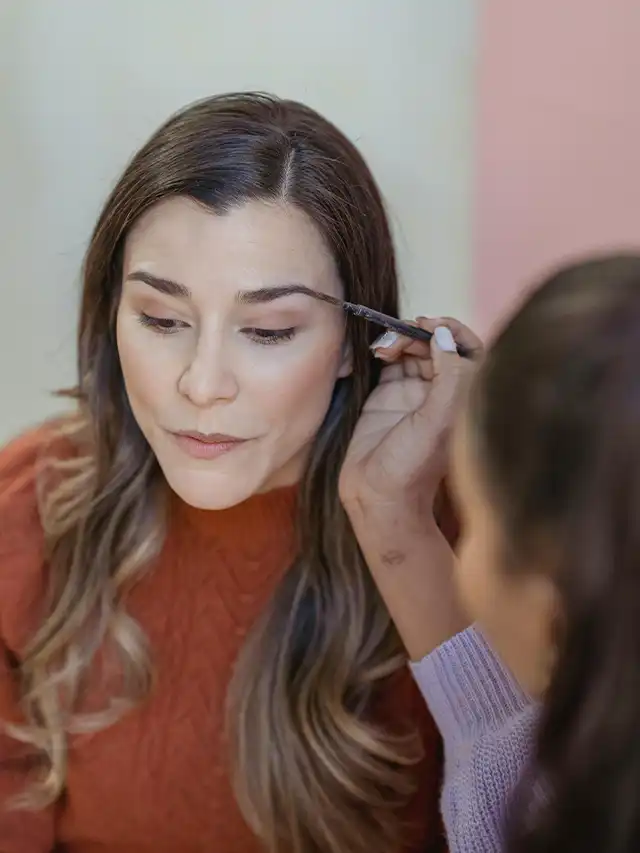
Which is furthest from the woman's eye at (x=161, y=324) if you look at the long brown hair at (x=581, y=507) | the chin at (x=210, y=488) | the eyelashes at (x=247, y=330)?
the long brown hair at (x=581, y=507)

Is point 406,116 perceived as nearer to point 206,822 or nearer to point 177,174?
point 177,174

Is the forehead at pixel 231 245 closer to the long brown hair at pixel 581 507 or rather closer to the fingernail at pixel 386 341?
the fingernail at pixel 386 341

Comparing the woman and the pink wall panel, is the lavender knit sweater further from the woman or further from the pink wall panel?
the pink wall panel

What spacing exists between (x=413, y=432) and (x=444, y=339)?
0.07 m

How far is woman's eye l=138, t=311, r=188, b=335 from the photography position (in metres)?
0.75

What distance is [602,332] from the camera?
0.41 m

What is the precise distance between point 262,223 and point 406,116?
0.38 metres

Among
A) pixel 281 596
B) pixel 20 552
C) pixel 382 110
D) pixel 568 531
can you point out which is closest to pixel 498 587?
pixel 568 531

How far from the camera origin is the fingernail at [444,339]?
0.77 metres

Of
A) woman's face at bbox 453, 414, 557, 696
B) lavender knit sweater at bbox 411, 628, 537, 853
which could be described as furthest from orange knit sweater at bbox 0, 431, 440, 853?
woman's face at bbox 453, 414, 557, 696

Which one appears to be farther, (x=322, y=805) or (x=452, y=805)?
(x=322, y=805)

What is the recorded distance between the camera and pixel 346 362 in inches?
32.3

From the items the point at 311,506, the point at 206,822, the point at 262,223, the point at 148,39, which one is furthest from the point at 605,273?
the point at 148,39

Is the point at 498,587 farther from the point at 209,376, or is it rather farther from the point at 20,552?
the point at 20,552
